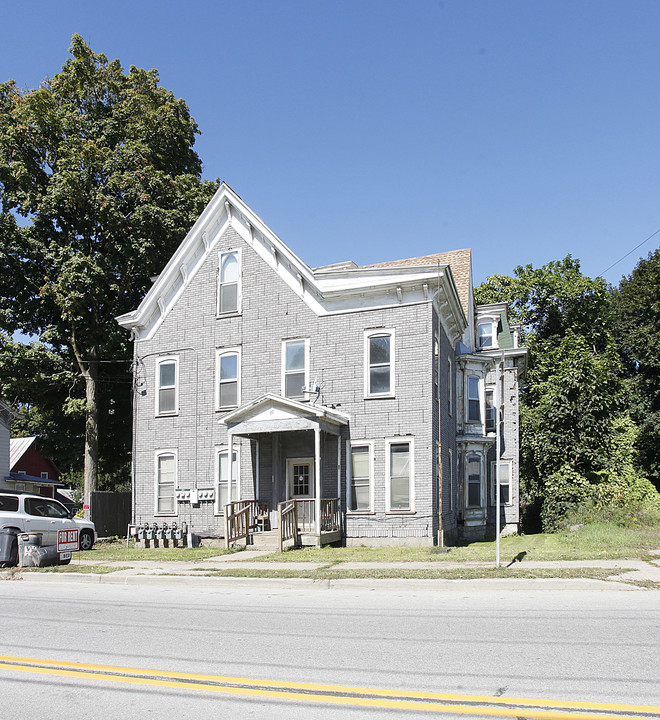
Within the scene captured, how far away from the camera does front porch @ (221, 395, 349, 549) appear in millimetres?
19297

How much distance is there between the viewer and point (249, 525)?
2039 centimetres

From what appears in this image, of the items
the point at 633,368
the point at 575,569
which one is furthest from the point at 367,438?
the point at 633,368

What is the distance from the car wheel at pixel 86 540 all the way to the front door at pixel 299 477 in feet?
21.2

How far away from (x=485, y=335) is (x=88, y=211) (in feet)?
58.0

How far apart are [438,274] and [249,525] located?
29.7ft

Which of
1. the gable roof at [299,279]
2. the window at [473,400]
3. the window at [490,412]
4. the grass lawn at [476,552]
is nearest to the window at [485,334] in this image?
the window at [490,412]

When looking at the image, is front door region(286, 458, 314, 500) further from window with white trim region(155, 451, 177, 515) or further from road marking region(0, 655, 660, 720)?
road marking region(0, 655, 660, 720)

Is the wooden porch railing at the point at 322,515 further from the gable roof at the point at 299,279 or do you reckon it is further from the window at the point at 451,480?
the gable roof at the point at 299,279

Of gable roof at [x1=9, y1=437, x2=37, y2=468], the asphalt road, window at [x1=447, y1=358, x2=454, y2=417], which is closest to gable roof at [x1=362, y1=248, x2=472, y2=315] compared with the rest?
window at [x1=447, y1=358, x2=454, y2=417]

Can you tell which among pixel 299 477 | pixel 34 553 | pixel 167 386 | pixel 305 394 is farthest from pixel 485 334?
pixel 34 553

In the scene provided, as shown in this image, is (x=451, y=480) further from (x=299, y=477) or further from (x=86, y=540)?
(x=86, y=540)

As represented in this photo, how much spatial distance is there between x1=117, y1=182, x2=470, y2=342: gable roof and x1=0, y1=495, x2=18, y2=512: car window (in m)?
7.81

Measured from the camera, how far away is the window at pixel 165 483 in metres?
23.5

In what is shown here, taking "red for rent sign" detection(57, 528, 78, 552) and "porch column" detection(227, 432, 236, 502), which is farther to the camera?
"porch column" detection(227, 432, 236, 502)
